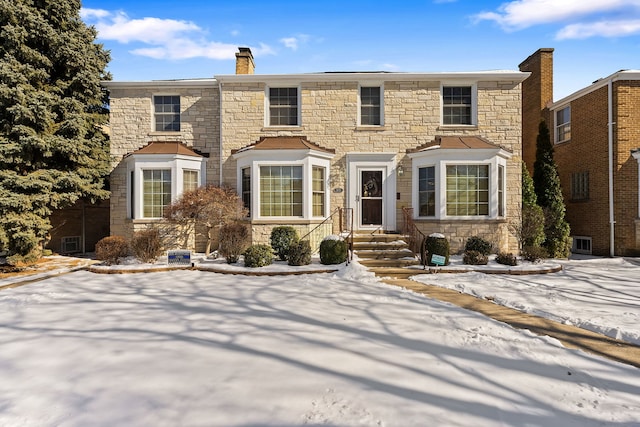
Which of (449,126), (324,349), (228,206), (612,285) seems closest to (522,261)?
(612,285)

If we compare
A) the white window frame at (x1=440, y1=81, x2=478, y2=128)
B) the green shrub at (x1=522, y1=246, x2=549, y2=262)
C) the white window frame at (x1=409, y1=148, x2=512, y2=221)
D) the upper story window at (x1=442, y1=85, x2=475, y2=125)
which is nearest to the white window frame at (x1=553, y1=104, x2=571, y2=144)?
the white window frame at (x1=440, y1=81, x2=478, y2=128)

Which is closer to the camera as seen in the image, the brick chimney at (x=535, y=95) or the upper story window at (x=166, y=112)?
the upper story window at (x=166, y=112)

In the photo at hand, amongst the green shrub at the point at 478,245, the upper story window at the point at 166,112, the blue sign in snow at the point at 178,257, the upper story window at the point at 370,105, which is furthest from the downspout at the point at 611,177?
the upper story window at the point at 166,112

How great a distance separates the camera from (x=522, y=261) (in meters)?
10.4

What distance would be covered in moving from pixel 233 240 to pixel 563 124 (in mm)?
16119

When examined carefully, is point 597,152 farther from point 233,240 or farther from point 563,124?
point 233,240

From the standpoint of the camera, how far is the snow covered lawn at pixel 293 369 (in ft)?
9.16

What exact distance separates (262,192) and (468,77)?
9189mm

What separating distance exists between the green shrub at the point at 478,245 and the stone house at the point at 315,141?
146 cm

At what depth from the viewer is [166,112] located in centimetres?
1317

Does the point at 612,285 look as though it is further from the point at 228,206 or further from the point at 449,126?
the point at 228,206

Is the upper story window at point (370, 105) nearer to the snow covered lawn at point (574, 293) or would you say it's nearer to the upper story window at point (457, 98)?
the upper story window at point (457, 98)

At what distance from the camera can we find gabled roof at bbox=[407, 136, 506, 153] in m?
11.2

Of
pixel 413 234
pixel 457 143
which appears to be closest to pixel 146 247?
pixel 413 234
